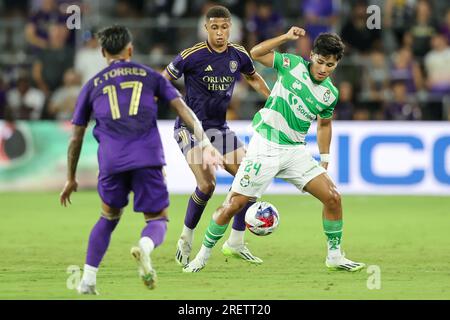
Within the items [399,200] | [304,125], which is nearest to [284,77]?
[304,125]

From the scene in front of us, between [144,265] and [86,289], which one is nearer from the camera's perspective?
[144,265]

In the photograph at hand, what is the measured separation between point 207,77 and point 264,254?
202 cm

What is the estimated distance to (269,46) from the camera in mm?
9117

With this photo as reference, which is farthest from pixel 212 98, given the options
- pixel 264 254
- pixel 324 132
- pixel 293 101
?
pixel 264 254

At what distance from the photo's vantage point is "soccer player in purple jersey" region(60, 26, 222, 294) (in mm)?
7625

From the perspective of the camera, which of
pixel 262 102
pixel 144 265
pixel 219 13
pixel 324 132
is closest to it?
pixel 144 265

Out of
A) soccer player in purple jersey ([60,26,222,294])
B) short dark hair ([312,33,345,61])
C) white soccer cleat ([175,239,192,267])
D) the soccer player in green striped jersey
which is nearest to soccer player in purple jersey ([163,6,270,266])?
white soccer cleat ([175,239,192,267])

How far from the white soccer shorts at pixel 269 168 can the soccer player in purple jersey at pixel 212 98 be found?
806 mm

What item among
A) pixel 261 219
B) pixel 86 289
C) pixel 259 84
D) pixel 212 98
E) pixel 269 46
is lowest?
Result: pixel 86 289

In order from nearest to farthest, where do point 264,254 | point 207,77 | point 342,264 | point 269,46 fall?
1. point 269,46
2. point 342,264
3. point 207,77
4. point 264,254

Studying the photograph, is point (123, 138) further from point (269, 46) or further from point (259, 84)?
point (259, 84)

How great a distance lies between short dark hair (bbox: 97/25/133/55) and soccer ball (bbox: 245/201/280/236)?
8.14 ft

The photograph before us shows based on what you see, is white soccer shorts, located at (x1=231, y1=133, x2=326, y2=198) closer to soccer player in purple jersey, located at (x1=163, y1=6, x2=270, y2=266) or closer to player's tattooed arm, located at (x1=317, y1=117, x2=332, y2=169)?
player's tattooed arm, located at (x1=317, y1=117, x2=332, y2=169)

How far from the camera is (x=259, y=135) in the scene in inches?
369
